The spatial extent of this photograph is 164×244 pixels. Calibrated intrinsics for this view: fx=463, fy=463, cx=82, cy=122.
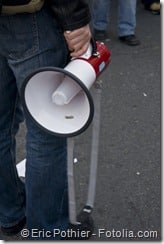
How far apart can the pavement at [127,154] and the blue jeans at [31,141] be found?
25 cm

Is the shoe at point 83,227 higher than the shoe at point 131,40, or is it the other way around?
the shoe at point 83,227

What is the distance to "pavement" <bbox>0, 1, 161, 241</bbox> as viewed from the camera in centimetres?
208

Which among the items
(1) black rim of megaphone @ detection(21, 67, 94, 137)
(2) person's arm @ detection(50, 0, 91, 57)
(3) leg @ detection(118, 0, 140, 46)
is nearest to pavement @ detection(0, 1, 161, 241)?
(3) leg @ detection(118, 0, 140, 46)

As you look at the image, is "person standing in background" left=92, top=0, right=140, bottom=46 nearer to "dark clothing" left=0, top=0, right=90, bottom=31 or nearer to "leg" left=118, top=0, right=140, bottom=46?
"leg" left=118, top=0, right=140, bottom=46

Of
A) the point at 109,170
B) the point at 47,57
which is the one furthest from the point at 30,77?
the point at 109,170

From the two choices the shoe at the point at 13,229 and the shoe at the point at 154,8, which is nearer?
the shoe at the point at 13,229

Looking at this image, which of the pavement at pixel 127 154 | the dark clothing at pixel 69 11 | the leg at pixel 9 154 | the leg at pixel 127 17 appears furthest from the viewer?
the leg at pixel 127 17

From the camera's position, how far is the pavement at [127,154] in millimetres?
2084

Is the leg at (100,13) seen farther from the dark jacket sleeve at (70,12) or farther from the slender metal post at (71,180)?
the dark jacket sleeve at (70,12)

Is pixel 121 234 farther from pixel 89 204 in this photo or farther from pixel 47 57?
pixel 47 57

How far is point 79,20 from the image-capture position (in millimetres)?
1415

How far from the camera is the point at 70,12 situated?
1.39m

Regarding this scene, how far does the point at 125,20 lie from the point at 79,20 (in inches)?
103

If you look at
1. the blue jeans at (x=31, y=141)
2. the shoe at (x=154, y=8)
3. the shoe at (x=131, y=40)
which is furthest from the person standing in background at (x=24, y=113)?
the shoe at (x=154, y=8)
